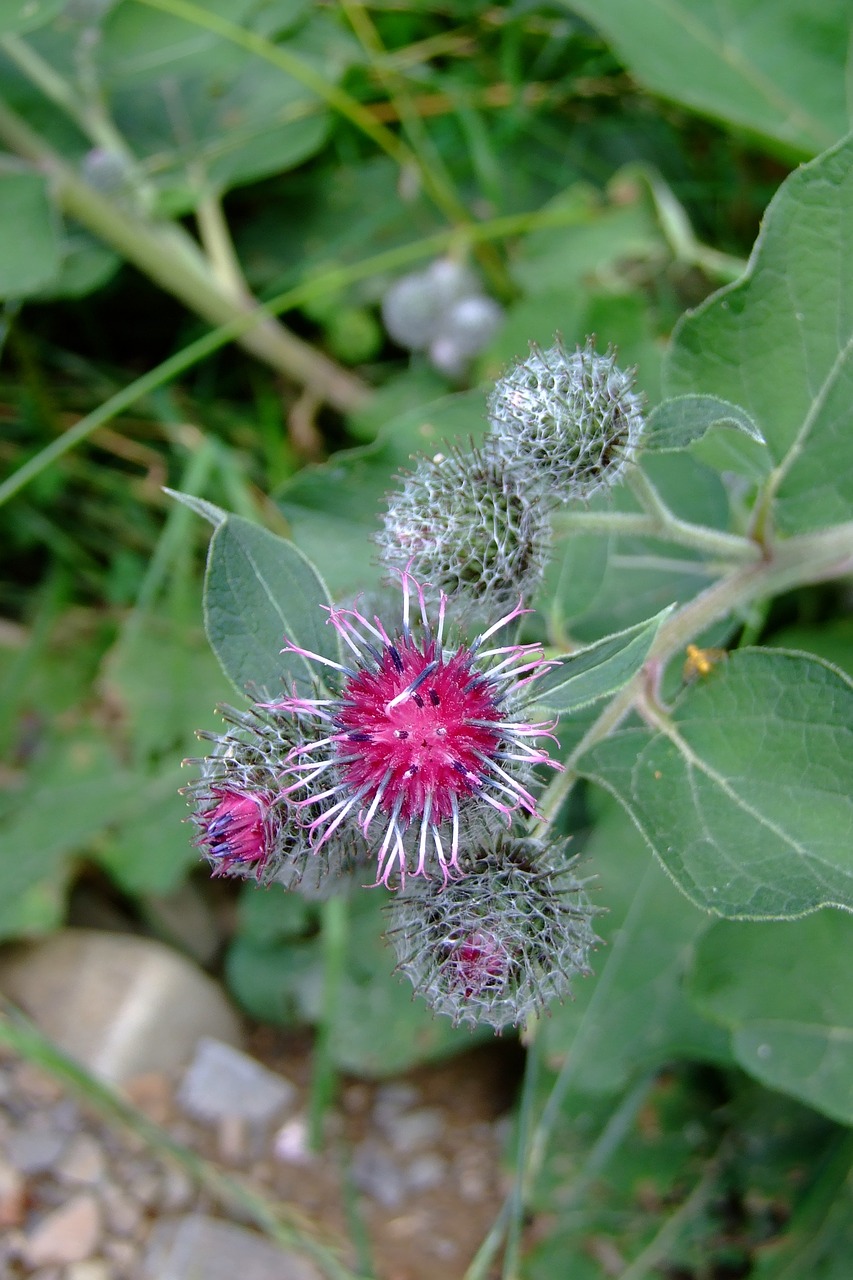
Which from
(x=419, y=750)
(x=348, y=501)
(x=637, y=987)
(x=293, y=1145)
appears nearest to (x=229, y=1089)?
(x=293, y=1145)

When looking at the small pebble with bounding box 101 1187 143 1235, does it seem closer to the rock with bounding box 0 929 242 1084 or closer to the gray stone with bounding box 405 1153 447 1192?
the rock with bounding box 0 929 242 1084

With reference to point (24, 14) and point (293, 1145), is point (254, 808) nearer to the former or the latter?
point (293, 1145)

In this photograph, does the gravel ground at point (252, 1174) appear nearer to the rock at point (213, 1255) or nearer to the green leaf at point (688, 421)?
the rock at point (213, 1255)

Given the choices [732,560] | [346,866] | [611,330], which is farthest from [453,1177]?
[611,330]

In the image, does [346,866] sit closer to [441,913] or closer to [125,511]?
[441,913]

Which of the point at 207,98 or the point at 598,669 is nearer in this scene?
the point at 598,669

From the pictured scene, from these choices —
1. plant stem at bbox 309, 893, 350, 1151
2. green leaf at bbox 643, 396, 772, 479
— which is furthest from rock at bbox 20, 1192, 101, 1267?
green leaf at bbox 643, 396, 772, 479
